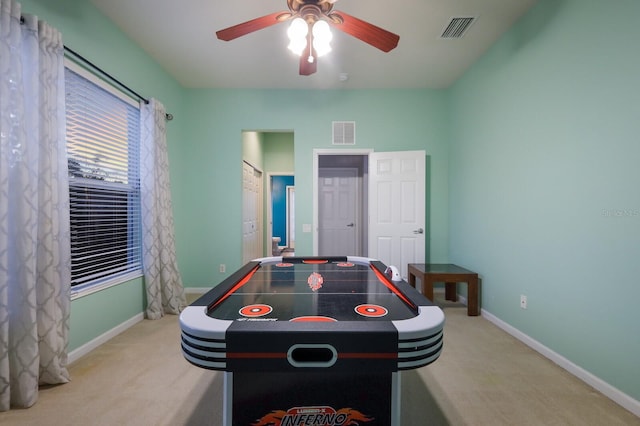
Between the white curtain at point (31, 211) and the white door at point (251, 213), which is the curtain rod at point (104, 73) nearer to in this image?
the white curtain at point (31, 211)

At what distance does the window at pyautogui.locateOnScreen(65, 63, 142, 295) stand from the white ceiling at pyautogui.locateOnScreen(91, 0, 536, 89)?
2.39ft

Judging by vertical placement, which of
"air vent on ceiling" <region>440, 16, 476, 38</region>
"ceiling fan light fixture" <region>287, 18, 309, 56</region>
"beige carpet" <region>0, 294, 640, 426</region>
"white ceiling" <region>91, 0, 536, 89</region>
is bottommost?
"beige carpet" <region>0, 294, 640, 426</region>

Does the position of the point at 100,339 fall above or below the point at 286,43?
below

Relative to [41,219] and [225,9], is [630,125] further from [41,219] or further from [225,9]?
[41,219]

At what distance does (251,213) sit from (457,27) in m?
4.01

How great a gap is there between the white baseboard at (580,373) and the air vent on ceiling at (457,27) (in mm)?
2770

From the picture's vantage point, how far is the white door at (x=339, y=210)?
5367mm

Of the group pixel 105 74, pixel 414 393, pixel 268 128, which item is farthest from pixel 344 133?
pixel 414 393

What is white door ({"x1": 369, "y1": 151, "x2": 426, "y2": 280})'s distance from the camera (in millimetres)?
A: 3812

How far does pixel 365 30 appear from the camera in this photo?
1.73 metres

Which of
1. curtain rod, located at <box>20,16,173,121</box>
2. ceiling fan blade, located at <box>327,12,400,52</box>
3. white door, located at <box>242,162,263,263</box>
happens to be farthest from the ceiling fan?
white door, located at <box>242,162,263,263</box>

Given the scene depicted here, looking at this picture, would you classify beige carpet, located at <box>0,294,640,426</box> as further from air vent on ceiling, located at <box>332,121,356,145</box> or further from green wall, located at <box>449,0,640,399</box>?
air vent on ceiling, located at <box>332,121,356,145</box>

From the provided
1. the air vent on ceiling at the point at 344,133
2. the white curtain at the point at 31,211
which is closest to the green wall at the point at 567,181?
the air vent on ceiling at the point at 344,133

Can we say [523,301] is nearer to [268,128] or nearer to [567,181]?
[567,181]
